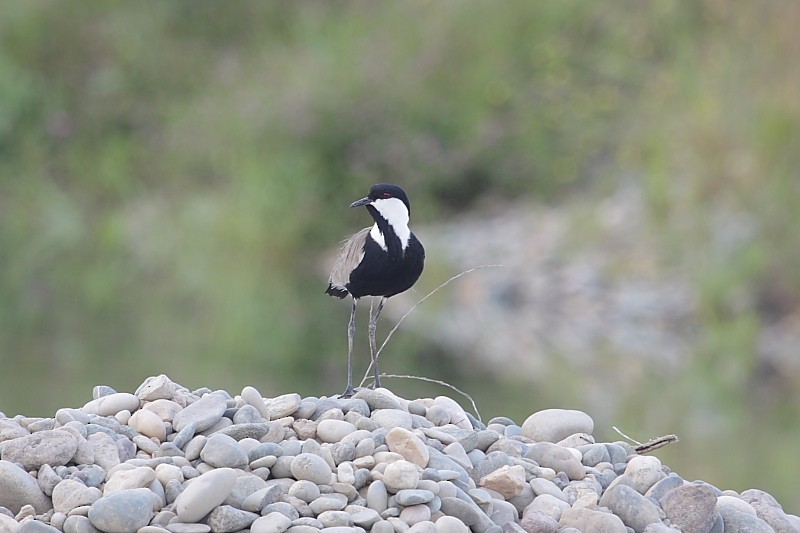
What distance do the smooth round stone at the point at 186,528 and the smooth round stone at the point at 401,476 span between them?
0.54 meters

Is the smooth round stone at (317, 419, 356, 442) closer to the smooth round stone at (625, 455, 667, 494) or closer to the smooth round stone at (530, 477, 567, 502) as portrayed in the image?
the smooth round stone at (530, 477, 567, 502)

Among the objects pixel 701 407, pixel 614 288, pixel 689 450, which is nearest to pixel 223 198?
pixel 614 288

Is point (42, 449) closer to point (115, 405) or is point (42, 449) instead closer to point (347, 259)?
point (115, 405)

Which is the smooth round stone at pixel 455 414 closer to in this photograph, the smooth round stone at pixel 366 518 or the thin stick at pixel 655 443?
the thin stick at pixel 655 443

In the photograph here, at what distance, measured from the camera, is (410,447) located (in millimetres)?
4051

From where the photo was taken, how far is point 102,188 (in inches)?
619

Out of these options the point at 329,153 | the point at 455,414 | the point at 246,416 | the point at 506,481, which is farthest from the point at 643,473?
the point at 329,153

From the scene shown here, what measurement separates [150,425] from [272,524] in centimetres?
69

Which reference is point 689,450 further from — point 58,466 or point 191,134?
point 191,134

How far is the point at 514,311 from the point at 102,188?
5777 millimetres

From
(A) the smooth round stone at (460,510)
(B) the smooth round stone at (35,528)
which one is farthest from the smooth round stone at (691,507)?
(B) the smooth round stone at (35,528)

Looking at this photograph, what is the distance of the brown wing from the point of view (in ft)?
15.5

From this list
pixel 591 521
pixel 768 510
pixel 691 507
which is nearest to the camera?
pixel 591 521

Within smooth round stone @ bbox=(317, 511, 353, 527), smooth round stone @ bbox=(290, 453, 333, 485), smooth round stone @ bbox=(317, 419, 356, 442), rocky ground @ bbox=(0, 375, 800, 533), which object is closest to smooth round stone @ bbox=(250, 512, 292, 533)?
rocky ground @ bbox=(0, 375, 800, 533)
